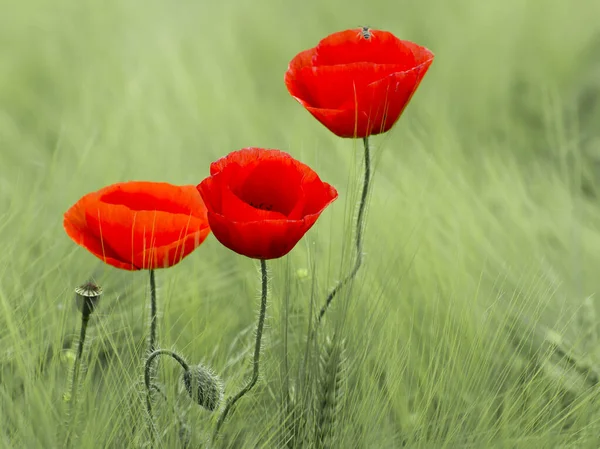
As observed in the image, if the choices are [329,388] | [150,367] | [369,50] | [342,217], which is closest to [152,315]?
[150,367]

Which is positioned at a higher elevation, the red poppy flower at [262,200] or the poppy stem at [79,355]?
the red poppy flower at [262,200]

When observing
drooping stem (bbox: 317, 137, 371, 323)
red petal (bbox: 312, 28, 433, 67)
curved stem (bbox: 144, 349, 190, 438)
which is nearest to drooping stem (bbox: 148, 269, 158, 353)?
curved stem (bbox: 144, 349, 190, 438)

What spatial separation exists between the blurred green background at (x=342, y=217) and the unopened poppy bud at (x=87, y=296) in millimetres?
75

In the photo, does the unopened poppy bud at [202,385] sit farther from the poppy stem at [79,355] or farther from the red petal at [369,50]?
the red petal at [369,50]

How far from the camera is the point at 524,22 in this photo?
1889 mm

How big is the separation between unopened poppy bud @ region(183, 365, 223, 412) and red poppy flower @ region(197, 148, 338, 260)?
10cm

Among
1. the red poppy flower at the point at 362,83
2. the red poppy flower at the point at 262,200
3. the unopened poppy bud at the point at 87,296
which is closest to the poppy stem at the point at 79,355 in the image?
the unopened poppy bud at the point at 87,296

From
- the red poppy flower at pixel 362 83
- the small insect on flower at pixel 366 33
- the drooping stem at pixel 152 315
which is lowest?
the drooping stem at pixel 152 315

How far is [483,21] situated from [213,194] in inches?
53.7

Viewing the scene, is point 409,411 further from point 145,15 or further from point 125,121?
point 145,15

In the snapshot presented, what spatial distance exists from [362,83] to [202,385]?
0.87 ft

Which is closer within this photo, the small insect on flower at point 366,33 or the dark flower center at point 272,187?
the dark flower center at point 272,187

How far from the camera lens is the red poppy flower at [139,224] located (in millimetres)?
705

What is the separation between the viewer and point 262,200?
740 mm
